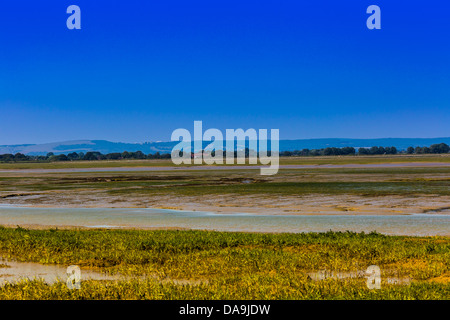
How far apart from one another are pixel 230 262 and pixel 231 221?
39.2ft

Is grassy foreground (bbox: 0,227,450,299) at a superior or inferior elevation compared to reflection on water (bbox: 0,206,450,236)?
superior

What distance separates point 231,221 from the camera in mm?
26750

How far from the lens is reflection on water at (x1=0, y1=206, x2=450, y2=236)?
23.5 metres

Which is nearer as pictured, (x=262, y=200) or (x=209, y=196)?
(x=262, y=200)

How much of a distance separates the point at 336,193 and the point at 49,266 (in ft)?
96.7

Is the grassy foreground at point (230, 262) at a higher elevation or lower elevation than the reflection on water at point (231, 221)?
higher

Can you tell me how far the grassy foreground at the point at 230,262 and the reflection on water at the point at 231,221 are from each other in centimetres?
429

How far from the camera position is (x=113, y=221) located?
2770 centimetres

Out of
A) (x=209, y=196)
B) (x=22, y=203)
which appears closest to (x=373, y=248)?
(x=209, y=196)

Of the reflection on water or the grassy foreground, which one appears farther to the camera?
the reflection on water

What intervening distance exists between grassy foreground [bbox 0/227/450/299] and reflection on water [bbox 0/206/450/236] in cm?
429

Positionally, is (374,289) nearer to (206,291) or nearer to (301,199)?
(206,291)

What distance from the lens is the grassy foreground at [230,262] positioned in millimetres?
10904

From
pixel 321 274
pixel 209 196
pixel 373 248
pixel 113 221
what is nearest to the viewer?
pixel 321 274
